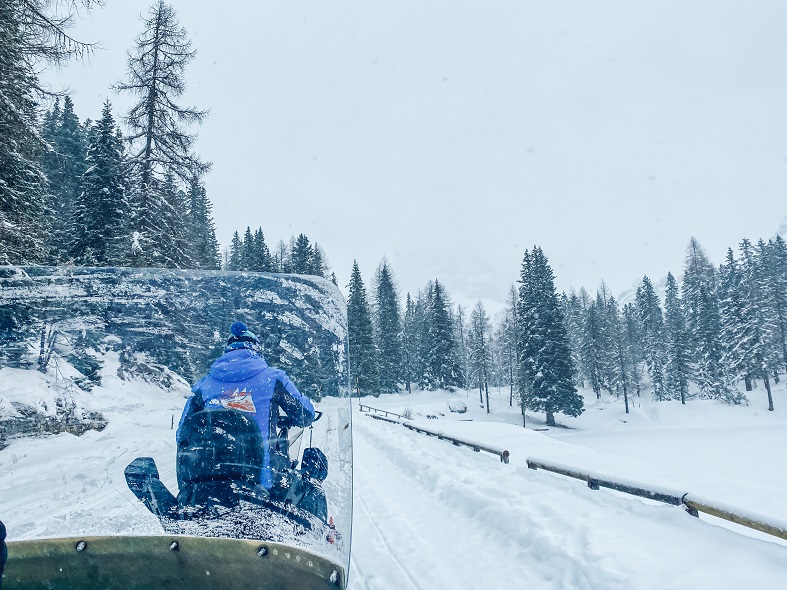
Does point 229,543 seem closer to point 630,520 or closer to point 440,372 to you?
point 630,520

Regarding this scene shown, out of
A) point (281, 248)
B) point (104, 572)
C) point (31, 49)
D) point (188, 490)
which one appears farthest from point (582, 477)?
point (281, 248)

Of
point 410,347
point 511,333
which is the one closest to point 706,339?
point 511,333

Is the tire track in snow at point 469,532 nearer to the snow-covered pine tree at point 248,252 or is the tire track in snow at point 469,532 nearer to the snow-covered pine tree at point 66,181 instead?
the snow-covered pine tree at point 66,181

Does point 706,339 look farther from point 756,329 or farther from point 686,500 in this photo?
point 686,500

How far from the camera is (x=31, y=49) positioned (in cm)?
813

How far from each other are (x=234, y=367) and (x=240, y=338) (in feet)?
0.57

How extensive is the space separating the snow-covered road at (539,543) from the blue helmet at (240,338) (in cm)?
294

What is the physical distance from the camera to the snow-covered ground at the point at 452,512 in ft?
7.54

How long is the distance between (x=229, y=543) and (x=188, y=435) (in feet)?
2.62

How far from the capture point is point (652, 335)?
64.4 metres

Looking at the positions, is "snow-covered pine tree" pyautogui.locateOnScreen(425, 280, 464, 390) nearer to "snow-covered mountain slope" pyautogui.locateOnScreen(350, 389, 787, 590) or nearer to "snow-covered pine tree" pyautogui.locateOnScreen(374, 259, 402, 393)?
"snow-covered pine tree" pyautogui.locateOnScreen(374, 259, 402, 393)

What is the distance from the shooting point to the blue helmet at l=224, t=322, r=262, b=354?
2.64 m

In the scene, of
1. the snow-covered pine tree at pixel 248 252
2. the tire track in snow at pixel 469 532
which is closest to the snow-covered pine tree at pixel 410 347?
the snow-covered pine tree at pixel 248 252

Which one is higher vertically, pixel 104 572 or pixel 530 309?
pixel 530 309
